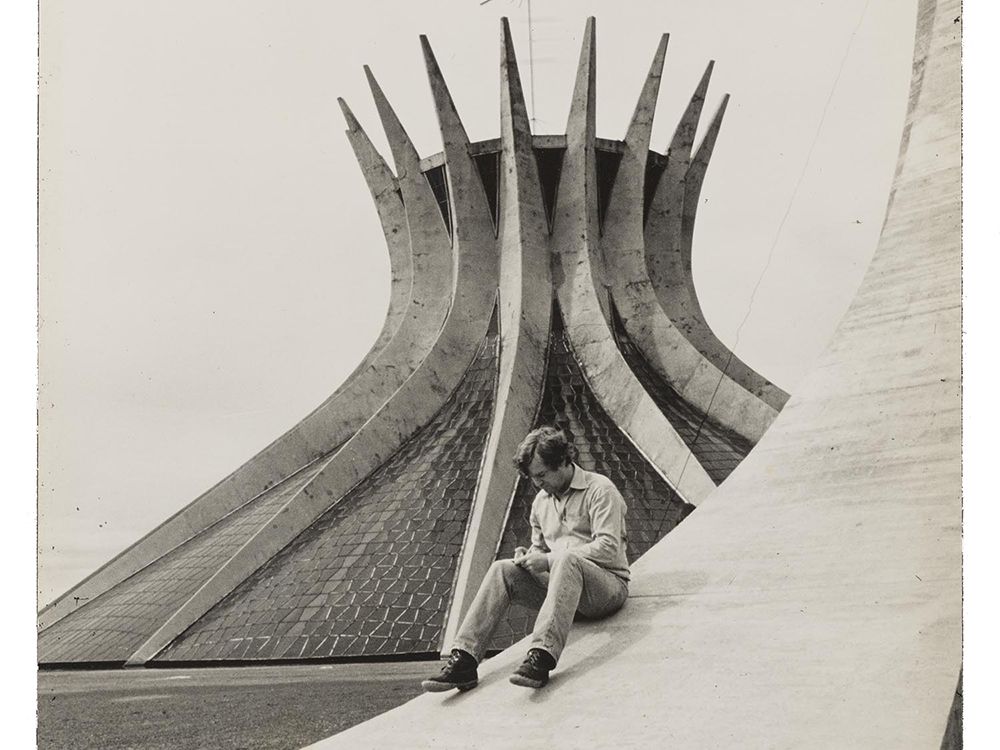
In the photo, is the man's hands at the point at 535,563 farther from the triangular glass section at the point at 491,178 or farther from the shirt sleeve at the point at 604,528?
the triangular glass section at the point at 491,178

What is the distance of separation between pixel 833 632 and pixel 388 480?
949 centimetres

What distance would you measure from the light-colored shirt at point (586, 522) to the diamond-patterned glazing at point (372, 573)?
17.8 ft

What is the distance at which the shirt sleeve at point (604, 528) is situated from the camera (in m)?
5.14

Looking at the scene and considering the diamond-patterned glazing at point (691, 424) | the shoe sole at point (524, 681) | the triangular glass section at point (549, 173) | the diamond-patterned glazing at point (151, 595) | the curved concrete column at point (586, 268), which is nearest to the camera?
the shoe sole at point (524, 681)

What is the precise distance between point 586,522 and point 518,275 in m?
9.97

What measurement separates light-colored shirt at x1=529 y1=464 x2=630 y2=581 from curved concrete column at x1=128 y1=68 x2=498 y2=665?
24.5ft

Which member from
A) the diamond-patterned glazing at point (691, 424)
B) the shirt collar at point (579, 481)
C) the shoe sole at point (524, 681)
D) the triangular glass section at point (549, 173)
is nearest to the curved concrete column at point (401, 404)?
the triangular glass section at point (549, 173)

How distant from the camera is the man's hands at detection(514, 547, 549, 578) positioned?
16.9 ft

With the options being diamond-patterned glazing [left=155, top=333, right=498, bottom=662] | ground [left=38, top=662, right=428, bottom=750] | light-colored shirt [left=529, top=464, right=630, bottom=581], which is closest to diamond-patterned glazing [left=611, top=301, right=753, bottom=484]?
diamond-patterned glazing [left=155, top=333, right=498, bottom=662]

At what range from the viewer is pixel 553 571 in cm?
498

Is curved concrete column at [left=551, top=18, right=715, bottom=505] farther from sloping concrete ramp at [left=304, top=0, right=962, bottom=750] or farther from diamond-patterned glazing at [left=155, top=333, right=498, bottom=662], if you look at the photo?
sloping concrete ramp at [left=304, top=0, right=962, bottom=750]

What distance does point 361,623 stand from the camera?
11.0 m

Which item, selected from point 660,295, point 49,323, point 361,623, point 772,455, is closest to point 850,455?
point 772,455

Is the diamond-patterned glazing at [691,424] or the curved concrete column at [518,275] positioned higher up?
the curved concrete column at [518,275]
